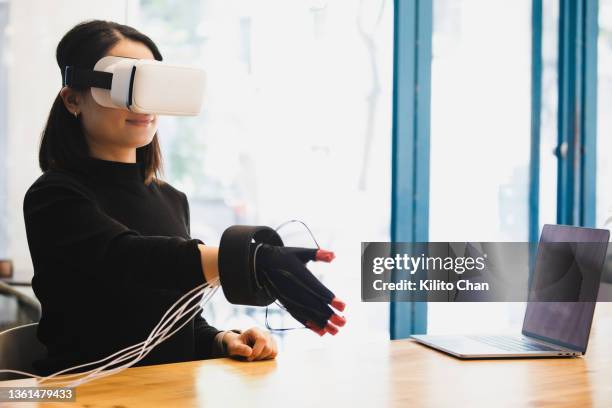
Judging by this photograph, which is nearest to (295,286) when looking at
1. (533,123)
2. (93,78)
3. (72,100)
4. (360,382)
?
(360,382)

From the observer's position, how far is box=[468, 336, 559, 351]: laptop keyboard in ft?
5.13

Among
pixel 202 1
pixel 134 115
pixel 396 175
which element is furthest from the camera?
pixel 396 175

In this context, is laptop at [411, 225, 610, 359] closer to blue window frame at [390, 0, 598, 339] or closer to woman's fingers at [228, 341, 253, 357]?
woman's fingers at [228, 341, 253, 357]

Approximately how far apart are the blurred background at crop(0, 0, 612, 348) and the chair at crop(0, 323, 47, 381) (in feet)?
2.07

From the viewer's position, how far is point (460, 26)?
2.91 metres

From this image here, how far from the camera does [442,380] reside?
130cm

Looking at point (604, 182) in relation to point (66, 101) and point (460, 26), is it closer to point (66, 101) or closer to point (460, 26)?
point (460, 26)

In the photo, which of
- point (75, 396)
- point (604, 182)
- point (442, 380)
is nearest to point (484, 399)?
point (442, 380)

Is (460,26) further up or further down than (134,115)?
further up

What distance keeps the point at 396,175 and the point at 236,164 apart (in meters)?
0.60

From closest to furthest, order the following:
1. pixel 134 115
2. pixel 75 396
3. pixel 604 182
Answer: pixel 75 396, pixel 134 115, pixel 604 182

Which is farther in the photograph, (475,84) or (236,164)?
(475,84)

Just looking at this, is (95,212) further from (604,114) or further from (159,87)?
(604,114)

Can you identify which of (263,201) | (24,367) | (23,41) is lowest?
(24,367)
